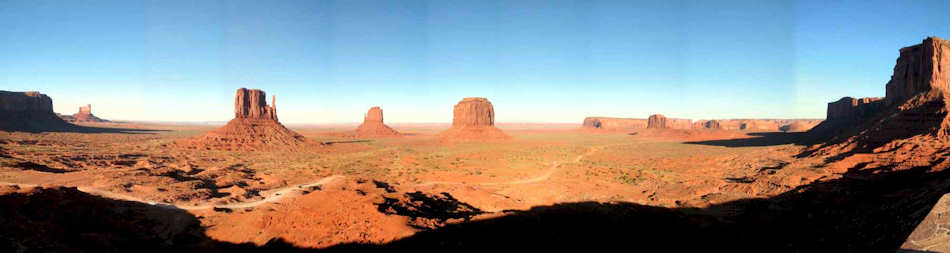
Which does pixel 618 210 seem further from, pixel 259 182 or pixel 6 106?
pixel 6 106

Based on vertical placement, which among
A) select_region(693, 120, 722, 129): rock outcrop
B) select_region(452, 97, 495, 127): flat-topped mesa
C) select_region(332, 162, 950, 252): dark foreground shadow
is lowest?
select_region(332, 162, 950, 252): dark foreground shadow

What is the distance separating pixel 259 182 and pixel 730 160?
4768 cm

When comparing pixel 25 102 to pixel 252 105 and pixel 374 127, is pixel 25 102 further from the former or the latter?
pixel 374 127

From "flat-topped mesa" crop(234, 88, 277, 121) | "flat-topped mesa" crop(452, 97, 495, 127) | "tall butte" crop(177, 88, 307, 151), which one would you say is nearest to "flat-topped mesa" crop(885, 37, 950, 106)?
"flat-topped mesa" crop(452, 97, 495, 127)

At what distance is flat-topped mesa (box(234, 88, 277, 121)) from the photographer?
198 feet

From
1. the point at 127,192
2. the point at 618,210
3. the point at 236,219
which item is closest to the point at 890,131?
the point at 618,210

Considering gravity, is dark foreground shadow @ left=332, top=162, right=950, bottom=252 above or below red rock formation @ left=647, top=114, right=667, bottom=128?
below

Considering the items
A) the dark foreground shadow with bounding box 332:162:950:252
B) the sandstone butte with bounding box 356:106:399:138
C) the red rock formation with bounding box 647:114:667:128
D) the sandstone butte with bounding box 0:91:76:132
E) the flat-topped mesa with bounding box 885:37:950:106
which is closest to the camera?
the dark foreground shadow with bounding box 332:162:950:252

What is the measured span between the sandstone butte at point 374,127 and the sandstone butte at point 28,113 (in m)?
72.4

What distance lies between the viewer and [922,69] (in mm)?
35062

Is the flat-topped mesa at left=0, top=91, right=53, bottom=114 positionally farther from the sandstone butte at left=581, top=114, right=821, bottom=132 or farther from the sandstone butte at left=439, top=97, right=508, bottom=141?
the sandstone butte at left=581, top=114, right=821, bottom=132

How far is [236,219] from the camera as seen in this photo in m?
13.5

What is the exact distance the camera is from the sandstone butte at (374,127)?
10212 cm

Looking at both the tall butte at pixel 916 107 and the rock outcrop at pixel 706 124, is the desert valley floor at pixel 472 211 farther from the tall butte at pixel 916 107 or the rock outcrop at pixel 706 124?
the rock outcrop at pixel 706 124
